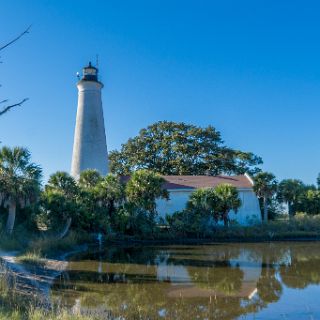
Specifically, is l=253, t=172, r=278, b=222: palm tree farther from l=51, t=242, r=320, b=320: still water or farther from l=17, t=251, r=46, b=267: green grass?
l=17, t=251, r=46, b=267: green grass

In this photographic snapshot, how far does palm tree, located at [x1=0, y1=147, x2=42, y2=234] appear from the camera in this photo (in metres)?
23.3

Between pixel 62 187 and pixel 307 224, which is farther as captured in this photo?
pixel 307 224

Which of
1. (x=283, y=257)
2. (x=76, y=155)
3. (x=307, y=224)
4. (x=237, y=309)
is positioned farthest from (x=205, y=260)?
(x=76, y=155)

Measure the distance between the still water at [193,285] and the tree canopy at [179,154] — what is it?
21.8 metres

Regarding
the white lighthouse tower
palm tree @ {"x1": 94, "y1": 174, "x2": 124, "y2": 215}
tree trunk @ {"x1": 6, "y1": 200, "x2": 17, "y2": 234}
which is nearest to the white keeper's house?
the white lighthouse tower

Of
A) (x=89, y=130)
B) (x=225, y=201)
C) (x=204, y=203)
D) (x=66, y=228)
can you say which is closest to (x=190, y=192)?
(x=204, y=203)

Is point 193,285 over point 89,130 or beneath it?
beneath

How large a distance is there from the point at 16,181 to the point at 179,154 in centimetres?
2365

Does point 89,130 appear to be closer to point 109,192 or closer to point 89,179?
point 89,179

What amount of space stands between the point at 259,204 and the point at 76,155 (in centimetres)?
1654

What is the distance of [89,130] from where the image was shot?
36688 millimetres

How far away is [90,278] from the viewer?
1512cm

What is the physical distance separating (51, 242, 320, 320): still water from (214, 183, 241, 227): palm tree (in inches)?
325

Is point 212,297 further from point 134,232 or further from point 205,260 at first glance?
point 134,232
